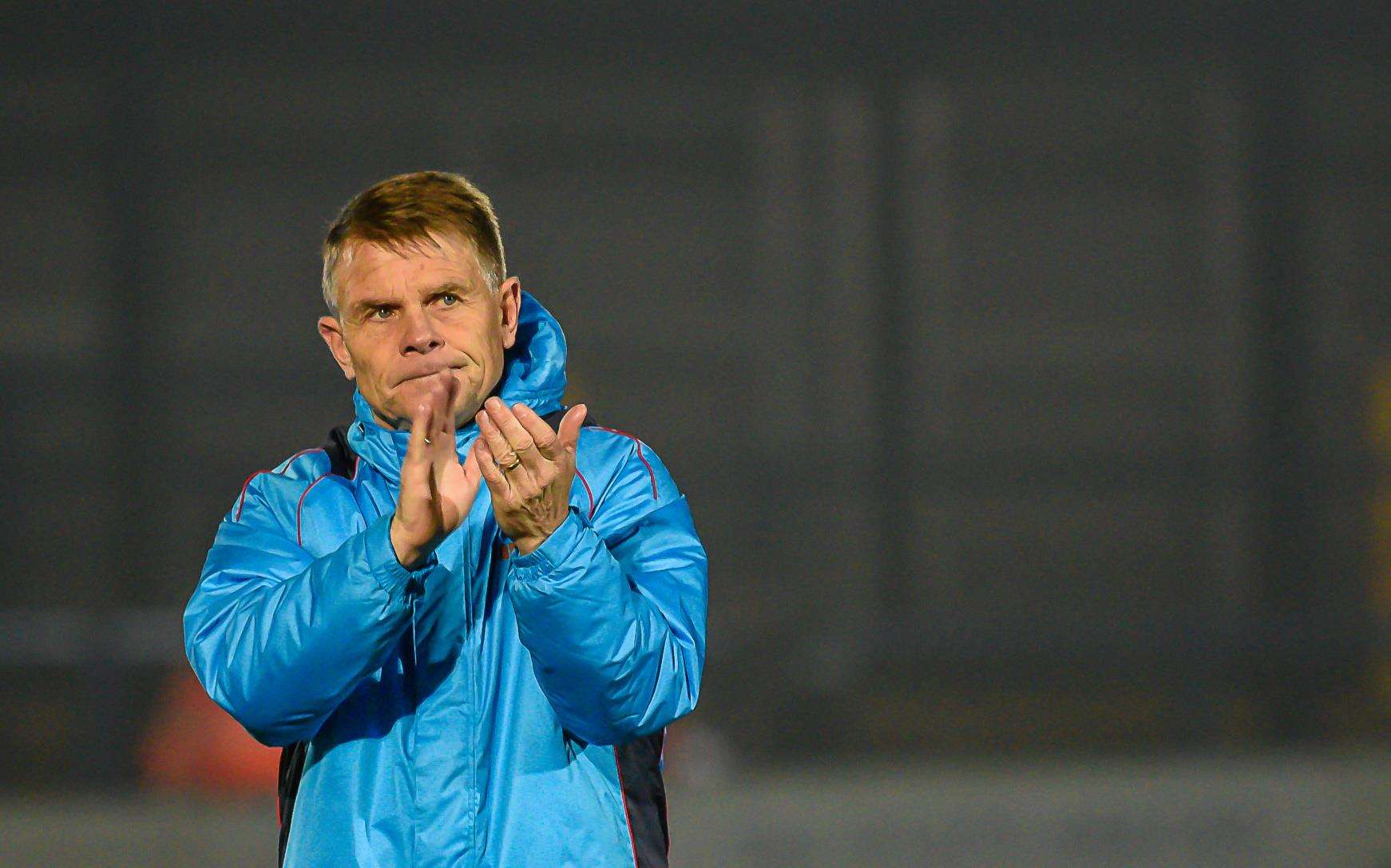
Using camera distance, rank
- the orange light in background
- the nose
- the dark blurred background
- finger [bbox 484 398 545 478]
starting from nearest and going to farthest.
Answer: finger [bbox 484 398 545 478], the nose, the orange light in background, the dark blurred background

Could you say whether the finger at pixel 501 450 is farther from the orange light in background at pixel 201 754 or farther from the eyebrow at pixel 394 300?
the orange light in background at pixel 201 754

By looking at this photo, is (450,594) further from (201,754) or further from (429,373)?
(201,754)

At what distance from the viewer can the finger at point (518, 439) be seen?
2.68 feet

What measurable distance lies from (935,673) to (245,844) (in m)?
2.92

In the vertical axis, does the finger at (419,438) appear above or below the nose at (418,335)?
below

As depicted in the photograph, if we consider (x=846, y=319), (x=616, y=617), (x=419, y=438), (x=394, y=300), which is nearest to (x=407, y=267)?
(x=394, y=300)

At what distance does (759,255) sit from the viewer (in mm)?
6168

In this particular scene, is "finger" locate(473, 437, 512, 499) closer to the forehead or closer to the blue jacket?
the blue jacket

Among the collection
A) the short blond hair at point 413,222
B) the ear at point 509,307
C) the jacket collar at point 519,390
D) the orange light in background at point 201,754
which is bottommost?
the orange light in background at point 201,754

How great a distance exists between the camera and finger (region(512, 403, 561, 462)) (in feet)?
2.68

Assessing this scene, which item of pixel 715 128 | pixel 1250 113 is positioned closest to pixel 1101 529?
pixel 1250 113

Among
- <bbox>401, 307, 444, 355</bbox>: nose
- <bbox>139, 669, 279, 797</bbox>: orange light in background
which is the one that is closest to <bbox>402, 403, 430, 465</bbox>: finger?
<bbox>401, 307, 444, 355</bbox>: nose

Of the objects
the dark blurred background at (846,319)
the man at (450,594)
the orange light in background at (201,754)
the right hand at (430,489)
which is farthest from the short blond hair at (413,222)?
the dark blurred background at (846,319)

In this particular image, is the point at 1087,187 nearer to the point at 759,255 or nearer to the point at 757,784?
the point at 759,255
